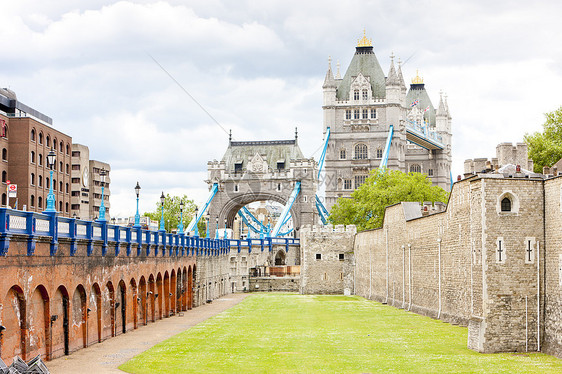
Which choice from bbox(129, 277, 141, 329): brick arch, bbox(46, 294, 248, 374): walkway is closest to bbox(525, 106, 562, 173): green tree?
bbox(46, 294, 248, 374): walkway

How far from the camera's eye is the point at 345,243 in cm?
7838

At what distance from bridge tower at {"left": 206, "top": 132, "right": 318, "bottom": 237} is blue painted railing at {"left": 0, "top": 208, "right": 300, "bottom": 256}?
2567 inches

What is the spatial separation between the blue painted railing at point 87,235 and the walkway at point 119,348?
13.0 feet

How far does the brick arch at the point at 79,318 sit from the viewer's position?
31797mm

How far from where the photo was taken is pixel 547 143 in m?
74.2

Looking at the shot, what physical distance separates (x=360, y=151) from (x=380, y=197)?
1804 inches

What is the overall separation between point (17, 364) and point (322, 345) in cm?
1626

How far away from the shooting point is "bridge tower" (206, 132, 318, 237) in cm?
12625

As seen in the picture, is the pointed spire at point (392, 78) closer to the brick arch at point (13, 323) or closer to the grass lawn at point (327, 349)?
the grass lawn at point (327, 349)

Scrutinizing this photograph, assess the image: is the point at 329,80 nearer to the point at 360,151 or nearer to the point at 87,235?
the point at 360,151

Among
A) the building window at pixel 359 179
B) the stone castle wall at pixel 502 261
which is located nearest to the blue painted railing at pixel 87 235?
the stone castle wall at pixel 502 261

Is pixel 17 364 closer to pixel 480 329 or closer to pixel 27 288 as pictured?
pixel 27 288

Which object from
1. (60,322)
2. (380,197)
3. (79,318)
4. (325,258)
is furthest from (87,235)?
(380,197)

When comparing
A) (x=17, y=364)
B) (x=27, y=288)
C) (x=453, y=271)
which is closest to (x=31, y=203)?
(x=453, y=271)
